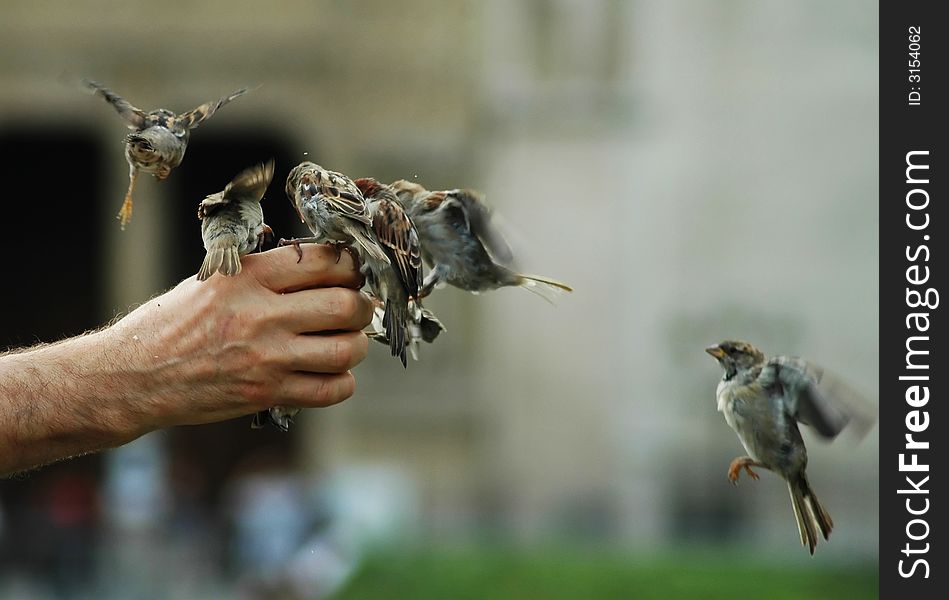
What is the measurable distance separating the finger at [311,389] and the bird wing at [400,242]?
345mm

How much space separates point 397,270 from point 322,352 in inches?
12.2

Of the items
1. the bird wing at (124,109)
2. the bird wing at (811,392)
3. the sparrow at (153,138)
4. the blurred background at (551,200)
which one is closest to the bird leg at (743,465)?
the bird wing at (811,392)

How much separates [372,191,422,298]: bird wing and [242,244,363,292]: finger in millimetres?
165

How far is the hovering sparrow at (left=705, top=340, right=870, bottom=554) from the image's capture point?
11.8ft

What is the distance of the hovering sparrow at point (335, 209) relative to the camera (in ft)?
12.3

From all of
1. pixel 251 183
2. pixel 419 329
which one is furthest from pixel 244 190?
pixel 419 329

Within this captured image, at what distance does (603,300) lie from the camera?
2367 cm

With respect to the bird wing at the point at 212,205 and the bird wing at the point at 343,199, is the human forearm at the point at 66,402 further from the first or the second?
the bird wing at the point at 343,199

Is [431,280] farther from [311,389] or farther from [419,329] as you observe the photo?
[311,389]

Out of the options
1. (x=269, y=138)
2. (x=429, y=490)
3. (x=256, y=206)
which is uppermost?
(x=269, y=138)
